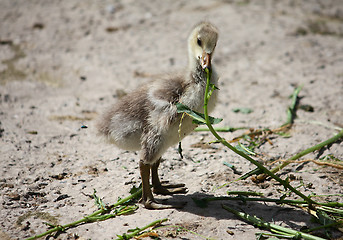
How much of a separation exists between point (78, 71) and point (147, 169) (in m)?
3.46

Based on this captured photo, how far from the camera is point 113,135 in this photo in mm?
3625

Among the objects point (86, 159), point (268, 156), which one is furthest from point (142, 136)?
point (268, 156)

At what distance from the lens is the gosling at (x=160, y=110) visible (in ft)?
Answer: 11.2

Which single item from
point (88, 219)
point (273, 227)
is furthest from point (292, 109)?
point (88, 219)

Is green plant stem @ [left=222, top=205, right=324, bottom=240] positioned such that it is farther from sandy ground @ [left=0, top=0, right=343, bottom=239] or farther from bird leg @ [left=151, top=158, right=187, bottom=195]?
bird leg @ [left=151, top=158, right=187, bottom=195]

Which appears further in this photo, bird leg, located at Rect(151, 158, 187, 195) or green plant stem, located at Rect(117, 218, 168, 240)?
bird leg, located at Rect(151, 158, 187, 195)

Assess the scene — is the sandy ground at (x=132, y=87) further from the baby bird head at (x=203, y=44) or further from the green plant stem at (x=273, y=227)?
the baby bird head at (x=203, y=44)

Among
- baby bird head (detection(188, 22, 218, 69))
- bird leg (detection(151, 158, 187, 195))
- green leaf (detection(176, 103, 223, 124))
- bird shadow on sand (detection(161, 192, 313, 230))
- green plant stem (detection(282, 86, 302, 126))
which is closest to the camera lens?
green leaf (detection(176, 103, 223, 124))

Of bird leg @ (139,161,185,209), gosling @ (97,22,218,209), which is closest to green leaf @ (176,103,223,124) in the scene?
gosling @ (97,22,218,209)

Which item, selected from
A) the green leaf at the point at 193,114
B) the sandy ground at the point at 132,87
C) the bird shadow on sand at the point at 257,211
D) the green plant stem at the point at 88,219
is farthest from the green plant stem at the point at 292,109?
the green plant stem at the point at 88,219

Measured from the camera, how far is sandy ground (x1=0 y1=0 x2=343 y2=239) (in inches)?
138

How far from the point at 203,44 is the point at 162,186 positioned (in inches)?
52.6

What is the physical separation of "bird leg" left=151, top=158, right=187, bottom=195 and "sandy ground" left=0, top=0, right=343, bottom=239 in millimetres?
76

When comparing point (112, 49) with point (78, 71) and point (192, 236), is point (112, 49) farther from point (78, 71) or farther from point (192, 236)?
point (192, 236)
